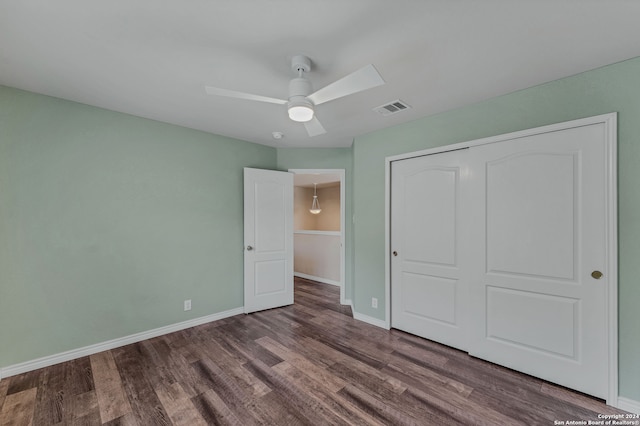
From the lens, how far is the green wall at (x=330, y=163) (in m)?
4.18

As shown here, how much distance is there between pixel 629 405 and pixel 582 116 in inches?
82.9

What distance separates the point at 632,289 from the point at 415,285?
1660mm

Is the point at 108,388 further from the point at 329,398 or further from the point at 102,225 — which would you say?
the point at 329,398

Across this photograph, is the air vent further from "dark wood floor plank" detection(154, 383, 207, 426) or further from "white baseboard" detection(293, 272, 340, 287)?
"white baseboard" detection(293, 272, 340, 287)

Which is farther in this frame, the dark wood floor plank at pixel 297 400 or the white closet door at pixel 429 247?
the white closet door at pixel 429 247

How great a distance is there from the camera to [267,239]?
13.0 feet

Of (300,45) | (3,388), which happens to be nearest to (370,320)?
(300,45)

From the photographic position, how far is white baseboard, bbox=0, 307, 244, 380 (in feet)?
7.55

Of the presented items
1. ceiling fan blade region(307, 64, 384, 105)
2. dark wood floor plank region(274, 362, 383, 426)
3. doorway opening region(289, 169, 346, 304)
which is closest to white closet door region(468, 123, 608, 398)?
dark wood floor plank region(274, 362, 383, 426)

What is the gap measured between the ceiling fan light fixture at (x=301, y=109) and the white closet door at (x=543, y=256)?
5.76ft

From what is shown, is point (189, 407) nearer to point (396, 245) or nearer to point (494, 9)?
point (396, 245)

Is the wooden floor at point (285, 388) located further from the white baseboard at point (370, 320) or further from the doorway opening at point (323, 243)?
the doorway opening at point (323, 243)

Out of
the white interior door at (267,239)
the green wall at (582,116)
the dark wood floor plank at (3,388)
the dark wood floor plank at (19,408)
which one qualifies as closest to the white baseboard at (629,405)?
the green wall at (582,116)

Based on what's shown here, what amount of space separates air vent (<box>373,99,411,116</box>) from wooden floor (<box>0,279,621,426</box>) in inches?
97.5
